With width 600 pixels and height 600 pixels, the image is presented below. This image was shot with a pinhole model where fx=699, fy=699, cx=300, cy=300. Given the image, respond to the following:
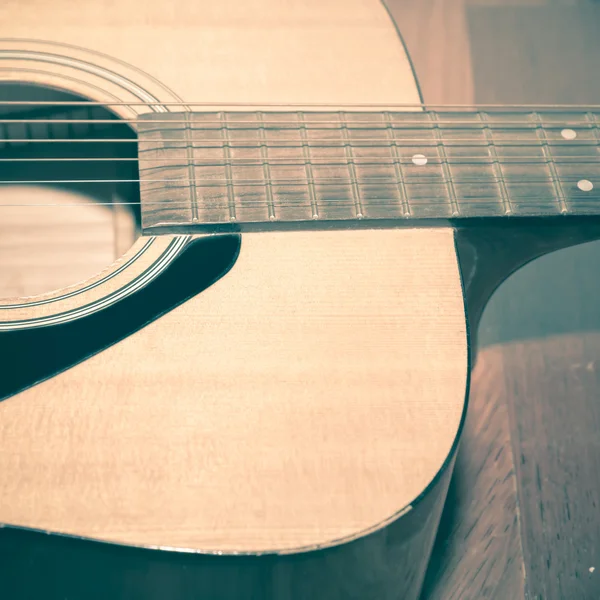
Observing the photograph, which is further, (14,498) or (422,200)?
(422,200)

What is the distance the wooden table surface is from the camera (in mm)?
848

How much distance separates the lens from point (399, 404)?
0.67 meters

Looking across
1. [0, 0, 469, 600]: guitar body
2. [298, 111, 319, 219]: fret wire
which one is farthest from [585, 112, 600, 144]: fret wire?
[298, 111, 319, 219]: fret wire

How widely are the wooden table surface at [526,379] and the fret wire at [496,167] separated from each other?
0.92ft

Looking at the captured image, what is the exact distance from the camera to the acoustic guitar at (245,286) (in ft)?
2.05

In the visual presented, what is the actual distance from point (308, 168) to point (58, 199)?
1.26 ft

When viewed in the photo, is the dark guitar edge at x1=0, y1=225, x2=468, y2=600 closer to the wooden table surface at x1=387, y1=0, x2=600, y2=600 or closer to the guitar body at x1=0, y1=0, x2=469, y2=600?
the guitar body at x1=0, y1=0, x2=469, y2=600

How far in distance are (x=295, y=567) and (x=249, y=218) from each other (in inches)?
13.8

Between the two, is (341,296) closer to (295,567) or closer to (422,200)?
(422,200)

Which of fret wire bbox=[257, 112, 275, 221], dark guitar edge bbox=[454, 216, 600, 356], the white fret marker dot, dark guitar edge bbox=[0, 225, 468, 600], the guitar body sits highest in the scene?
fret wire bbox=[257, 112, 275, 221]

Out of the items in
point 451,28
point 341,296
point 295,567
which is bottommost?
point 295,567

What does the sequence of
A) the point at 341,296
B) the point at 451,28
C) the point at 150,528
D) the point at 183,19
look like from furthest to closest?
the point at 451,28 → the point at 183,19 → the point at 341,296 → the point at 150,528

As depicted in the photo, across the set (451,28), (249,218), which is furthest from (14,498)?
(451,28)

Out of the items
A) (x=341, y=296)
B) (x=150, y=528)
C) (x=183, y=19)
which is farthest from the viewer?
(x=183, y=19)
